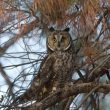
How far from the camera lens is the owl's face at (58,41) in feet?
9.16

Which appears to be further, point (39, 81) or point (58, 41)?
point (58, 41)

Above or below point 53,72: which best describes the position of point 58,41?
above

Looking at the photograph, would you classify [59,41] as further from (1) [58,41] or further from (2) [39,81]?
(2) [39,81]

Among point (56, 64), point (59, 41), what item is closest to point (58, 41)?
point (59, 41)

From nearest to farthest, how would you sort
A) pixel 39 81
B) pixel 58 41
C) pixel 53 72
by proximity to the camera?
pixel 39 81, pixel 53 72, pixel 58 41

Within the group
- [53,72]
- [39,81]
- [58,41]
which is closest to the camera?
[39,81]

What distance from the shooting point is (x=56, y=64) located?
274 centimetres

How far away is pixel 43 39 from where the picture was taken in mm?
2740

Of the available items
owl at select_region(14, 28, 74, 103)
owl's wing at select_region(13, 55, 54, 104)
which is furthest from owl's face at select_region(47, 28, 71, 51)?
owl's wing at select_region(13, 55, 54, 104)

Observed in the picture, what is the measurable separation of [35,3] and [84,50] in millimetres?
438

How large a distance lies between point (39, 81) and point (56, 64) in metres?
0.28

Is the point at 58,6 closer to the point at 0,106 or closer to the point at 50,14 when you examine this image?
the point at 50,14

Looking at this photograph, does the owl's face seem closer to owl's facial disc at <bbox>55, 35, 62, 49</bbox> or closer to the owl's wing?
owl's facial disc at <bbox>55, 35, 62, 49</bbox>

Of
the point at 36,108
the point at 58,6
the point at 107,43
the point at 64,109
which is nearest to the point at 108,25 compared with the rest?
the point at 107,43
